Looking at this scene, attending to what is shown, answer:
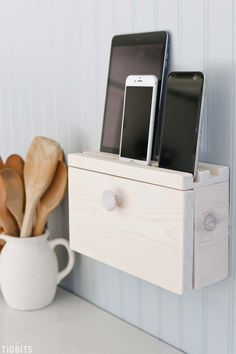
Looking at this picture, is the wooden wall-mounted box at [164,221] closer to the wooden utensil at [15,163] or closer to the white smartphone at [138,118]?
the white smartphone at [138,118]

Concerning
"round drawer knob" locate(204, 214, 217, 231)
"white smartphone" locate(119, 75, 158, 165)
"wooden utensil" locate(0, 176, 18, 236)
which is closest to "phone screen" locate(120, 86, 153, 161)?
"white smartphone" locate(119, 75, 158, 165)

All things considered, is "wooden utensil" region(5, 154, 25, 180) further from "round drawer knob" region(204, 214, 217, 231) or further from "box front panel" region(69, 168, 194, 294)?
"round drawer knob" region(204, 214, 217, 231)

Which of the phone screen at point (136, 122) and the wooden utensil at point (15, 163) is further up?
the phone screen at point (136, 122)

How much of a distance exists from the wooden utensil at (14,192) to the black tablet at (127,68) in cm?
18

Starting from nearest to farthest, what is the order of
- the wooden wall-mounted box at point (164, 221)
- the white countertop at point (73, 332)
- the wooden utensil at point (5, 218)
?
1. the wooden wall-mounted box at point (164, 221)
2. the white countertop at point (73, 332)
3. the wooden utensil at point (5, 218)

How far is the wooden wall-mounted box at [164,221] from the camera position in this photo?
2.09 feet

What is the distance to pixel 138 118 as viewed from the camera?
712 mm

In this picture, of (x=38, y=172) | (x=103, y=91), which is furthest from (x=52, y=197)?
(x=103, y=91)

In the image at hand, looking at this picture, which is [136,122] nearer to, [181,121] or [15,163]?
[181,121]

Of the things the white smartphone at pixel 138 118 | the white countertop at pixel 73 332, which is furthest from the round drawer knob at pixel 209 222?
the white countertop at pixel 73 332

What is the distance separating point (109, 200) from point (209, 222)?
0.13 metres

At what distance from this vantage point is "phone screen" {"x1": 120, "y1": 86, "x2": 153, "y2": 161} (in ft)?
2.30

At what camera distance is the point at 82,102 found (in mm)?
876

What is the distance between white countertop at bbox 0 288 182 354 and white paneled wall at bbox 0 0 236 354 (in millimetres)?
19
